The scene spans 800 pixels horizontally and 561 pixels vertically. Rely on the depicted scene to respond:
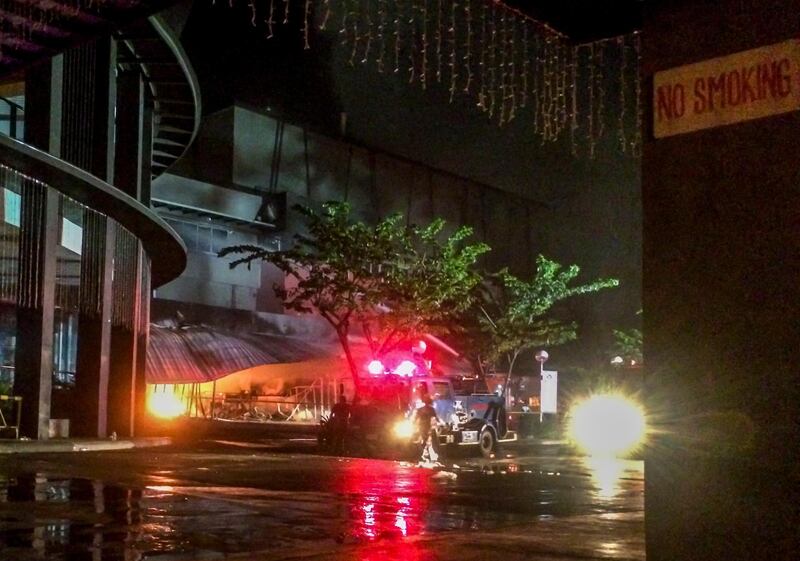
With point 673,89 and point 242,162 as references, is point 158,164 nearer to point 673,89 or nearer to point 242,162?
point 242,162

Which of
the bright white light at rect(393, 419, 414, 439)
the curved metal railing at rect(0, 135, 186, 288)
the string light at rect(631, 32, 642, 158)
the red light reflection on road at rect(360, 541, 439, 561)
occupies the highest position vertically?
the curved metal railing at rect(0, 135, 186, 288)

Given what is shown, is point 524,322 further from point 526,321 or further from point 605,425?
point 605,425

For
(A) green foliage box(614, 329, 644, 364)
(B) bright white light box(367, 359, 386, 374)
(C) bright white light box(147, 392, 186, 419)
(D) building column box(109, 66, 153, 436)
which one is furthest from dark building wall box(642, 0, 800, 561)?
(A) green foliage box(614, 329, 644, 364)

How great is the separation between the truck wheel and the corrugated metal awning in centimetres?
1375

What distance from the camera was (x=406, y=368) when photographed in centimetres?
2541

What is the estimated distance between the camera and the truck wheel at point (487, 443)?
25250mm

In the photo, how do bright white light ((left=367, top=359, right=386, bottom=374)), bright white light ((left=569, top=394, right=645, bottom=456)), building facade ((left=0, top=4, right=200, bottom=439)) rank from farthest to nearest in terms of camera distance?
bright white light ((left=569, top=394, right=645, bottom=456))
bright white light ((left=367, top=359, right=386, bottom=374))
building facade ((left=0, top=4, right=200, bottom=439))

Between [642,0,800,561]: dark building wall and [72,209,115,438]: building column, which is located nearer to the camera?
[642,0,800,561]: dark building wall

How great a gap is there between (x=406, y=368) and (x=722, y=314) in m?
20.7

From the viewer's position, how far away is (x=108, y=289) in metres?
23.1

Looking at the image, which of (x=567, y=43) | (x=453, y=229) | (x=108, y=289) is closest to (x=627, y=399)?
(x=108, y=289)

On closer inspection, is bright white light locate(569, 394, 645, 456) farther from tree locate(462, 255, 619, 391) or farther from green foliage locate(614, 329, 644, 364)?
green foliage locate(614, 329, 644, 364)

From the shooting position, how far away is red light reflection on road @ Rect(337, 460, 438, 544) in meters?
10.0

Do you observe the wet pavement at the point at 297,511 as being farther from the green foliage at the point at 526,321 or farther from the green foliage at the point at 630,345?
the green foliage at the point at 630,345
